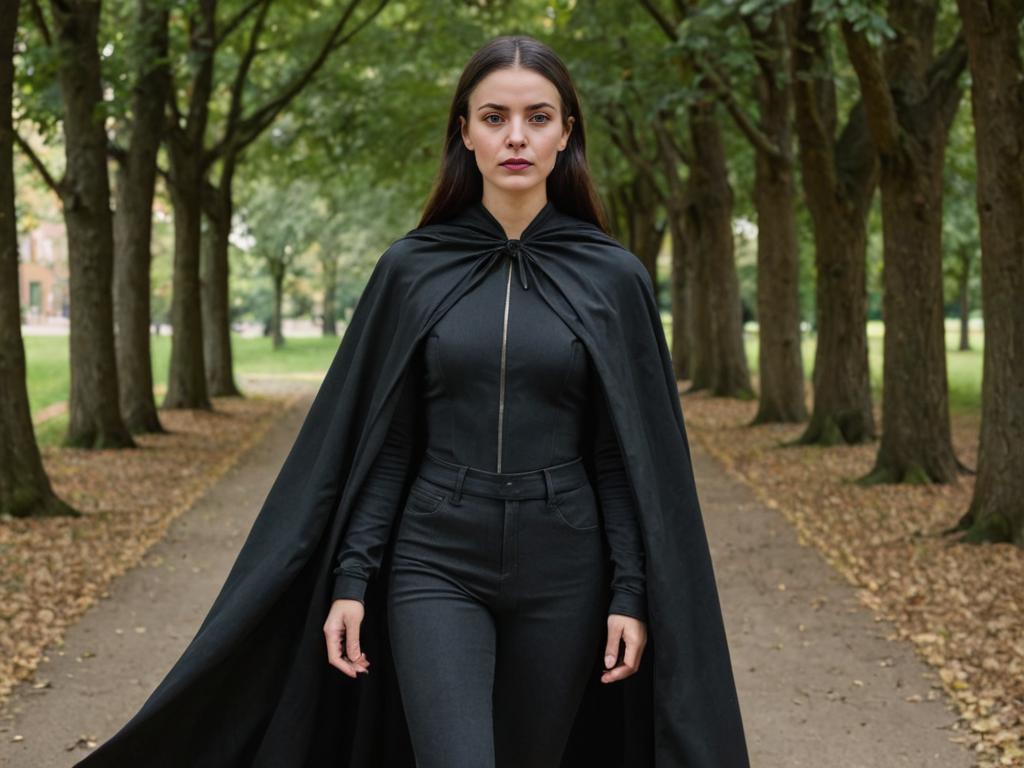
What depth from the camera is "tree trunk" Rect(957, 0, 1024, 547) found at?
9.30 meters

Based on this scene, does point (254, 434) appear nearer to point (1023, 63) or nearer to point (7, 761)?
point (1023, 63)

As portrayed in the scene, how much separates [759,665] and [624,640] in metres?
4.13

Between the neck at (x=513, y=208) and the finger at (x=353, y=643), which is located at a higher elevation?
the neck at (x=513, y=208)

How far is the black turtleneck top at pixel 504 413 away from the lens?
287cm

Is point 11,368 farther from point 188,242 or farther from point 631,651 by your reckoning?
point 188,242

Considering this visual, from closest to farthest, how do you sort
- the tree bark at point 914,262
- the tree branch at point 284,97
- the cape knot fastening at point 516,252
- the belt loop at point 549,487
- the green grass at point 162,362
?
the belt loop at point 549,487
the cape knot fastening at point 516,252
the tree bark at point 914,262
the tree branch at point 284,97
the green grass at point 162,362

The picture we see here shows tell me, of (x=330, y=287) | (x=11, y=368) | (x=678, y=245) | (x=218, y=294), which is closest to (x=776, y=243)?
(x=678, y=245)

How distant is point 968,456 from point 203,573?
9.64 m

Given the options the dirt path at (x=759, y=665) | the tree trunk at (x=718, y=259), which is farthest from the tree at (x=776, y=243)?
the dirt path at (x=759, y=665)

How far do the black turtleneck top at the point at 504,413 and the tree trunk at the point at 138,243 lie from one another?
14.9m

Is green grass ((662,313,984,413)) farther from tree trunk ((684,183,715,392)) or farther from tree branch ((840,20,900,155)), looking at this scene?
tree trunk ((684,183,715,392))

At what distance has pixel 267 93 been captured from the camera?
76.2 ft

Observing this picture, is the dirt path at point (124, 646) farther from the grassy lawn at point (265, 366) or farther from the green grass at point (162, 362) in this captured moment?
the green grass at point (162, 362)

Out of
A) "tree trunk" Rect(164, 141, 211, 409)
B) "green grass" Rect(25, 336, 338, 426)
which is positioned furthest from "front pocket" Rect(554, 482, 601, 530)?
"green grass" Rect(25, 336, 338, 426)
